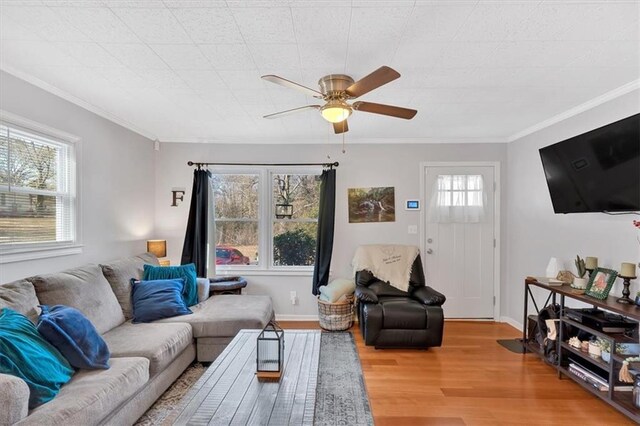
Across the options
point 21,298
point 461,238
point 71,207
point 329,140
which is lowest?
point 21,298

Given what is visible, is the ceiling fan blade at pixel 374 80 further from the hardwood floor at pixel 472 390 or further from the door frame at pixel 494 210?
the door frame at pixel 494 210

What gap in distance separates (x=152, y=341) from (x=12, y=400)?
40.4 inches

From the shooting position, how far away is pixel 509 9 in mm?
1639

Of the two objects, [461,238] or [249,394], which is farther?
[461,238]

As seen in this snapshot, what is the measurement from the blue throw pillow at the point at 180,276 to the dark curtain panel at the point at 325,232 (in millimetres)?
1489

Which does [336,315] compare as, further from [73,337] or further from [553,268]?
[73,337]

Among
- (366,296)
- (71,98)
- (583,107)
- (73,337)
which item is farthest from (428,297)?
(71,98)

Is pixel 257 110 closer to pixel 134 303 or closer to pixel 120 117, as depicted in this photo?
pixel 120 117

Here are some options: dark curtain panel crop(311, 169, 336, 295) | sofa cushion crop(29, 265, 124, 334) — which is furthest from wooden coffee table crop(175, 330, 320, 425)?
dark curtain panel crop(311, 169, 336, 295)

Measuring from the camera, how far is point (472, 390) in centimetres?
261

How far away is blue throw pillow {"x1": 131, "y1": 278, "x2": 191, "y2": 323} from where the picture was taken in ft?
9.50

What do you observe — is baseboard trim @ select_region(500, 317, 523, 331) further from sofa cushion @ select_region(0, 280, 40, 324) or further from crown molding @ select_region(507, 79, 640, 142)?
sofa cushion @ select_region(0, 280, 40, 324)

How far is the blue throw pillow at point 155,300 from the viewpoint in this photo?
289 centimetres

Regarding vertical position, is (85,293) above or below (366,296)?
above
